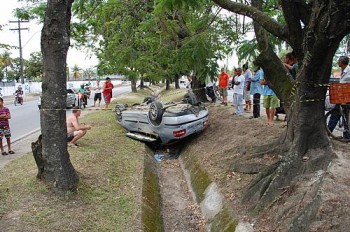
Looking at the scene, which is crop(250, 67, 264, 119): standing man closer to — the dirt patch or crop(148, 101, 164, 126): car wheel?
the dirt patch

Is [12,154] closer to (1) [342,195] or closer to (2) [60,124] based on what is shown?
(2) [60,124]

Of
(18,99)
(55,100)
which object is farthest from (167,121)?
(18,99)

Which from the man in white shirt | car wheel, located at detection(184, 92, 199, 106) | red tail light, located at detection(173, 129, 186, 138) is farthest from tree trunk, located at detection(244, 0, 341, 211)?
the man in white shirt

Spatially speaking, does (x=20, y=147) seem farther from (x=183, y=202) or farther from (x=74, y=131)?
(x=183, y=202)

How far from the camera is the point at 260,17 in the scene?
22.0 feet

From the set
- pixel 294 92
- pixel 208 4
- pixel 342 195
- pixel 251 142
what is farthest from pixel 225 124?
pixel 342 195

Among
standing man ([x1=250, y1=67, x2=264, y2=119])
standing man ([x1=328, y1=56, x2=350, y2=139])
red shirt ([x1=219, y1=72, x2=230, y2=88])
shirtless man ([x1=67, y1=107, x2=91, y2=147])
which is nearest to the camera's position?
standing man ([x1=328, y1=56, x2=350, y2=139])

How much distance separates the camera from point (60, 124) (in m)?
6.30

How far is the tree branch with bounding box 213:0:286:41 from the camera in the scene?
6.45 meters

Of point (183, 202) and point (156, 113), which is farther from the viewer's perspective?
point (156, 113)

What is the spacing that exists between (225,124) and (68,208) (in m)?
7.24

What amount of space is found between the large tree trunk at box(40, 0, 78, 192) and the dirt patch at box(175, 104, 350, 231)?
287 centimetres

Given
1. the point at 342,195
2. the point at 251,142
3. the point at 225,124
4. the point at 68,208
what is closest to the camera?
the point at 342,195

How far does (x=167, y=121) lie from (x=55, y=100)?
5.38 m
